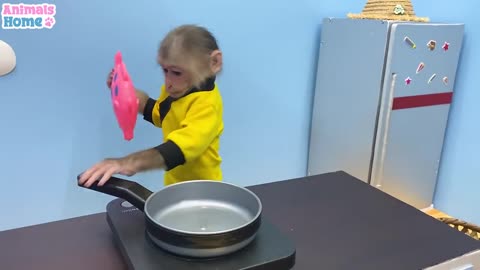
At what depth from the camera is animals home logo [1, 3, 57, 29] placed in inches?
59.5

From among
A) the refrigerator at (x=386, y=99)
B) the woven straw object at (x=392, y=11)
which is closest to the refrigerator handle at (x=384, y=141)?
the refrigerator at (x=386, y=99)

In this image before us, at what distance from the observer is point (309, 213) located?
0.92 metres

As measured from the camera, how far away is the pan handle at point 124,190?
0.73 meters

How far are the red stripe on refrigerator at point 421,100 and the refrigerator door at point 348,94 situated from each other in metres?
0.10

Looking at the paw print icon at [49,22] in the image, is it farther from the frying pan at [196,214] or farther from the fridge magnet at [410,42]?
the fridge magnet at [410,42]

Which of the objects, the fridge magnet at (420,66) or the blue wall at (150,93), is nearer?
the blue wall at (150,93)

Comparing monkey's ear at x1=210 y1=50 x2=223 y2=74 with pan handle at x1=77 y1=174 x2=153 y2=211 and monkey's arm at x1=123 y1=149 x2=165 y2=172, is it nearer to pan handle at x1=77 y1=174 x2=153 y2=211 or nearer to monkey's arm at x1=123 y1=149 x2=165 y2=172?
monkey's arm at x1=123 y1=149 x2=165 y2=172

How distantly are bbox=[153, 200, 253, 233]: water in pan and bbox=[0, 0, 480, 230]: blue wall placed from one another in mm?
1094

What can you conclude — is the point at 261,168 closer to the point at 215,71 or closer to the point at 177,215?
the point at 215,71

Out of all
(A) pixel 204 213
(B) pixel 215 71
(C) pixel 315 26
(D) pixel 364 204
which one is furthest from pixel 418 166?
(A) pixel 204 213

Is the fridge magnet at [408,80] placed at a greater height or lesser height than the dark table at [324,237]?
greater

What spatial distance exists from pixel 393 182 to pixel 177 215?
1612 millimetres

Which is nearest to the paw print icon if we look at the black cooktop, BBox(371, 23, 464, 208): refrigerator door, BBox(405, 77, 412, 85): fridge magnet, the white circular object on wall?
the white circular object on wall

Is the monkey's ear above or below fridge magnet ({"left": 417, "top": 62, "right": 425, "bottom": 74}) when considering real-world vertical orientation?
above
